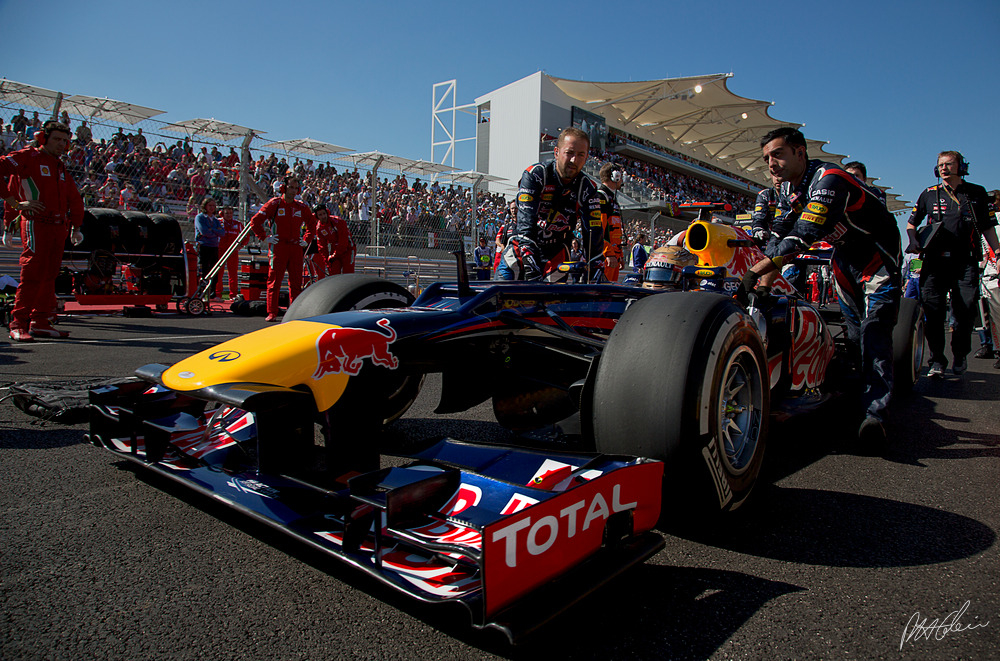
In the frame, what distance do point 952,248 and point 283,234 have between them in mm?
8268

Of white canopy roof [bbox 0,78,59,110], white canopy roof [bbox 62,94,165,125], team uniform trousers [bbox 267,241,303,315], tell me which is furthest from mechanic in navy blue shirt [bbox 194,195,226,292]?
white canopy roof [bbox 0,78,59,110]

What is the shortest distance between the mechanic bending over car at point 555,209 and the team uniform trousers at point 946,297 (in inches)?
148

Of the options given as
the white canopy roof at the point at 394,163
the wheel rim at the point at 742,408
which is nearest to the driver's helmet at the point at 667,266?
the wheel rim at the point at 742,408

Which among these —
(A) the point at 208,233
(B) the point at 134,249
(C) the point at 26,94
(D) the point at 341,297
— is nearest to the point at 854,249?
(D) the point at 341,297

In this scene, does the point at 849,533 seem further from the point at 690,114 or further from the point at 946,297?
the point at 690,114

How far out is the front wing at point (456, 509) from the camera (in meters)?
1.41

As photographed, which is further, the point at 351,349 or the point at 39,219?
the point at 39,219

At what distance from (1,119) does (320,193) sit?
19.7ft

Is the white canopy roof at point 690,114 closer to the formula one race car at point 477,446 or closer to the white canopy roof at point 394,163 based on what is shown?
the white canopy roof at point 394,163

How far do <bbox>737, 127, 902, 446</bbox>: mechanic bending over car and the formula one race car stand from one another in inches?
50.6

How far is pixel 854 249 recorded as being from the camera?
373 cm

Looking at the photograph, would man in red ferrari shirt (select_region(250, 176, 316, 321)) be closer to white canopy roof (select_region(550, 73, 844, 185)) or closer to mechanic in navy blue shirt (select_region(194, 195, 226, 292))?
mechanic in navy blue shirt (select_region(194, 195, 226, 292))

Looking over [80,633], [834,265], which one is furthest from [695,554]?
[834,265]

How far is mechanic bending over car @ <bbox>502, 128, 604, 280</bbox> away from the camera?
426 cm
